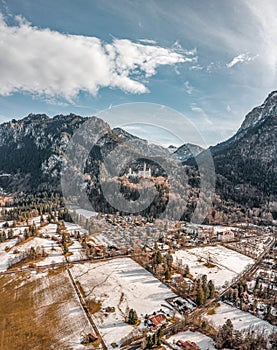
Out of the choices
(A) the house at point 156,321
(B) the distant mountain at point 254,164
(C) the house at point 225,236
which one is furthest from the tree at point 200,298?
(B) the distant mountain at point 254,164

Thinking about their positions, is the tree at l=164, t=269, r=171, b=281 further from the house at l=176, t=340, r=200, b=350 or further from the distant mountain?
the distant mountain

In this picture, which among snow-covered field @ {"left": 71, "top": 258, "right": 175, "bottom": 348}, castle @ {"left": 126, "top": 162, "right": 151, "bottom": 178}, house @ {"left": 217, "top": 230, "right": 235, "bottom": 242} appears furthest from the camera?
castle @ {"left": 126, "top": 162, "right": 151, "bottom": 178}

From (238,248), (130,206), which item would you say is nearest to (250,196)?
(130,206)

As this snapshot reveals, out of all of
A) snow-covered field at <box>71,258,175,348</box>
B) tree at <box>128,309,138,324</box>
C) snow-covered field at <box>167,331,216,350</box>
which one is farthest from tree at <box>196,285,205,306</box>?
tree at <box>128,309,138,324</box>

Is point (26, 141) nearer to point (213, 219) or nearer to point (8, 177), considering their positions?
point (8, 177)

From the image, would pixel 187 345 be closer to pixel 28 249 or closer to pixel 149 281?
pixel 149 281

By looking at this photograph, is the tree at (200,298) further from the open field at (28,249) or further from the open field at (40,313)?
the open field at (28,249)
